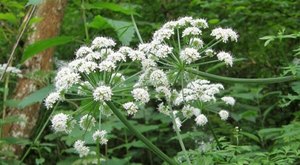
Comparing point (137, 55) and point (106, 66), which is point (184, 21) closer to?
point (137, 55)

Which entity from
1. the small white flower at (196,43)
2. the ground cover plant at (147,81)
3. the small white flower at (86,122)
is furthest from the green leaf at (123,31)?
the small white flower at (86,122)

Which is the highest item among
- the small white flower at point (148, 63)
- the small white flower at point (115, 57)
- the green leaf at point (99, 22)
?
the green leaf at point (99, 22)

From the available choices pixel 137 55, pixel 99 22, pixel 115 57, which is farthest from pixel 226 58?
pixel 99 22

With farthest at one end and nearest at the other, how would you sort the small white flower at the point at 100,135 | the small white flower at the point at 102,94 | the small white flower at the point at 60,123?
the small white flower at the point at 100,135, the small white flower at the point at 60,123, the small white flower at the point at 102,94

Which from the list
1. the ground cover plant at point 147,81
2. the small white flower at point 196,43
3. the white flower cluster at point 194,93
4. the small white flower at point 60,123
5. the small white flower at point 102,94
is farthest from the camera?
the white flower cluster at point 194,93

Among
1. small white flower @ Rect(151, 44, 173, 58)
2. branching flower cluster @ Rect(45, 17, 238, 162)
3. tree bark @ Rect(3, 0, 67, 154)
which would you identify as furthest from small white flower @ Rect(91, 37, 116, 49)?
tree bark @ Rect(3, 0, 67, 154)

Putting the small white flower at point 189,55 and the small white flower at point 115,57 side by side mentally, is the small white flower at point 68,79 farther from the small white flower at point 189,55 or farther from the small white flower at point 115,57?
the small white flower at point 189,55
